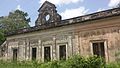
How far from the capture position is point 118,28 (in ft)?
43.1

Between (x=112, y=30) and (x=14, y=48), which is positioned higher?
(x=112, y=30)

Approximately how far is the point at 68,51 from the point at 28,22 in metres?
24.8

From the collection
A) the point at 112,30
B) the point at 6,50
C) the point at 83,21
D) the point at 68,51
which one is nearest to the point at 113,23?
the point at 112,30

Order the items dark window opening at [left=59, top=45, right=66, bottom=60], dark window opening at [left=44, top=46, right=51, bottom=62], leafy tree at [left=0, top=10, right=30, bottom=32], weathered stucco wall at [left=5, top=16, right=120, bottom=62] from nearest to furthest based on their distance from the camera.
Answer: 1. weathered stucco wall at [left=5, top=16, right=120, bottom=62]
2. dark window opening at [left=59, top=45, right=66, bottom=60]
3. dark window opening at [left=44, top=46, right=51, bottom=62]
4. leafy tree at [left=0, top=10, right=30, bottom=32]

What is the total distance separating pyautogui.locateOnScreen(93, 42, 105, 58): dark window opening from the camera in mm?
13836

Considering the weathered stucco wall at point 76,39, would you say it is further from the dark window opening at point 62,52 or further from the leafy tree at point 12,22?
the leafy tree at point 12,22

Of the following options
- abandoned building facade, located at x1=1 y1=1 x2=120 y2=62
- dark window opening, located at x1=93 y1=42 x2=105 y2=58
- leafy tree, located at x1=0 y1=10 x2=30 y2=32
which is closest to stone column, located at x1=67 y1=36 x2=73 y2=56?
abandoned building facade, located at x1=1 y1=1 x2=120 y2=62

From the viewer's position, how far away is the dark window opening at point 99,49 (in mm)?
13836

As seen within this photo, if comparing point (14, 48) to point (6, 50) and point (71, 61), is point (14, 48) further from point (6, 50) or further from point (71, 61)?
point (71, 61)

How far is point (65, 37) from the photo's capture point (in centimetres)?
1587

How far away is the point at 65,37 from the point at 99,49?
9.93 feet

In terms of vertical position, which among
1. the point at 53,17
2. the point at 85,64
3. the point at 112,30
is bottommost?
the point at 85,64

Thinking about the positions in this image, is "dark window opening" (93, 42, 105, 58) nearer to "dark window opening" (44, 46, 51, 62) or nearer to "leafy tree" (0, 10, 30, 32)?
"dark window opening" (44, 46, 51, 62)

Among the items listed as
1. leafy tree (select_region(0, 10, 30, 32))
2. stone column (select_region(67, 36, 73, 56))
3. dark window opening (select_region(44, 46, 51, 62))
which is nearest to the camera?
stone column (select_region(67, 36, 73, 56))
